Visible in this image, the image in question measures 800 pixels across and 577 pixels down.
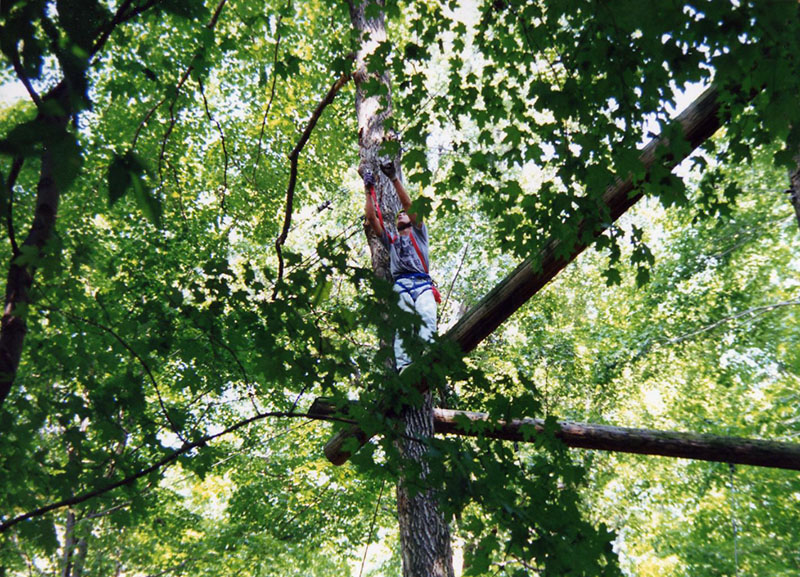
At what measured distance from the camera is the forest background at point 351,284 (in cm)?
199

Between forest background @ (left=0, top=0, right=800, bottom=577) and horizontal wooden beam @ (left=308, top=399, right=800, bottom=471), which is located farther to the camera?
horizontal wooden beam @ (left=308, top=399, right=800, bottom=471)

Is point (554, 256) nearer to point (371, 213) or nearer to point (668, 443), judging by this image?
point (371, 213)

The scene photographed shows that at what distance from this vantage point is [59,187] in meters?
1.04

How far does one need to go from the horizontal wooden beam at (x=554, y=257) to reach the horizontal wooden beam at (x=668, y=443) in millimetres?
722

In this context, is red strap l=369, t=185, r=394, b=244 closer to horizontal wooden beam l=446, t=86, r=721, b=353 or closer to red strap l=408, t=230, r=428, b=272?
red strap l=408, t=230, r=428, b=272

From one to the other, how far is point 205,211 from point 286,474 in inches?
186

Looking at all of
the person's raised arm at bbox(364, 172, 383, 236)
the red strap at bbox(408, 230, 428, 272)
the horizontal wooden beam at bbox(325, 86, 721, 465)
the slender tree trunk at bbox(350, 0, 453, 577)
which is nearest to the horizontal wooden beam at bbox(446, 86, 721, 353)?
the horizontal wooden beam at bbox(325, 86, 721, 465)

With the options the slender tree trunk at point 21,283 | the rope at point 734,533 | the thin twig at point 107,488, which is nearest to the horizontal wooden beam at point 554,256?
the thin twig at point 107,488

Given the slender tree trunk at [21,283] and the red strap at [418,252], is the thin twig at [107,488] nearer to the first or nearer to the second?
the slender tree trunk at [21,283]

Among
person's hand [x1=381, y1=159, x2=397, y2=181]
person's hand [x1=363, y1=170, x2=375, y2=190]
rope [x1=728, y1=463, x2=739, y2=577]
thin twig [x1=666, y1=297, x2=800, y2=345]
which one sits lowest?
rope [x1=728, y1=463, x2=739, y2=577]

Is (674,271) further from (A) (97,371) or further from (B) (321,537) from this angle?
(A) (97,371)

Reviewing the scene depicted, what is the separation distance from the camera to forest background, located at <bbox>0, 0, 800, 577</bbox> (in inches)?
78.5

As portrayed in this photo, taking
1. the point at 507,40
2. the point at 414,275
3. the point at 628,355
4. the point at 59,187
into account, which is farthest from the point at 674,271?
the point at 59,187

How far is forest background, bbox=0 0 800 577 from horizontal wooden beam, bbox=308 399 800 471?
0.63m
